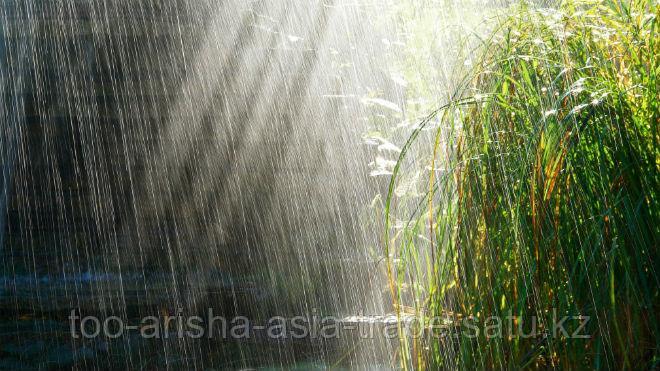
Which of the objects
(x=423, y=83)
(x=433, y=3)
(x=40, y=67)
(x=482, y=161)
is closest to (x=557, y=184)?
(x=482, y=161)

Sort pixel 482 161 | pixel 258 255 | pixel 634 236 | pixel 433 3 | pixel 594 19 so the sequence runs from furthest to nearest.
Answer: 1. pixel 258 255
2. pixel 433 3
3. pixel 594 19
4. pixel 482 161
5. pixel 634 236

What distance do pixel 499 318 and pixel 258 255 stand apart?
8158 millimetres

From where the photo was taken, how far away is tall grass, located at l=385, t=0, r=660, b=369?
5.63ft

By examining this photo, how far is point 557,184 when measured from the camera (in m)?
1.85

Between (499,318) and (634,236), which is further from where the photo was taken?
(499,318)

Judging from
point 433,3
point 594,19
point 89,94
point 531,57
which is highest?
point 89,94

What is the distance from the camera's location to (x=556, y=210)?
5.98ft

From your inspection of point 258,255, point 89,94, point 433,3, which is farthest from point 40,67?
point 433,3

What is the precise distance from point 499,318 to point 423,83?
311 cm

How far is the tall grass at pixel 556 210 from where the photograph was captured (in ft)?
5.63

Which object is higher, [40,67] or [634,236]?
[40,67]

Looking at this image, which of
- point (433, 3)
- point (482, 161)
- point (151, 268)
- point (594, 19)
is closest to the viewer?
point (482, 161)

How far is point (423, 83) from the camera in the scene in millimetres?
4801

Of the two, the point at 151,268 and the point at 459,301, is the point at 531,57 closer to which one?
the point at 459,301
